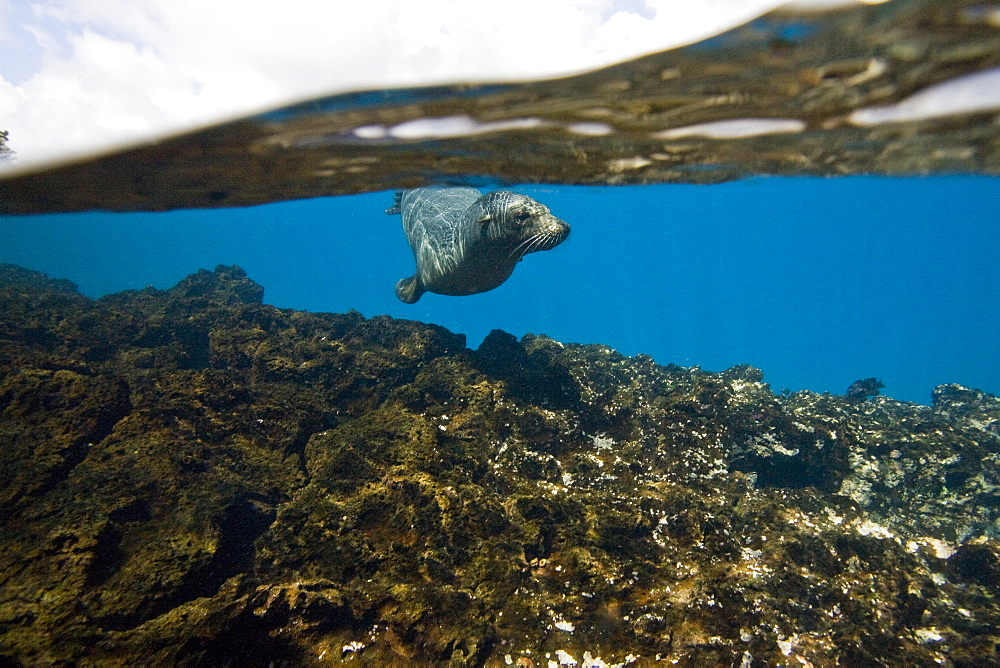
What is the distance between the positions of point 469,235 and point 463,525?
445 cm

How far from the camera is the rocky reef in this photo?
9.55 feet

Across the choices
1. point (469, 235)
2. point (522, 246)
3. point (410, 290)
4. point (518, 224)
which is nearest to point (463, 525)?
point (522, 246)

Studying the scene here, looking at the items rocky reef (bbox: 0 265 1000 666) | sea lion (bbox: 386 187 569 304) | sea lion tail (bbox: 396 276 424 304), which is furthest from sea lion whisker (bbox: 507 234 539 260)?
sea lion tail (bbox: 396 276 424 304)

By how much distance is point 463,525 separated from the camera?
370cm

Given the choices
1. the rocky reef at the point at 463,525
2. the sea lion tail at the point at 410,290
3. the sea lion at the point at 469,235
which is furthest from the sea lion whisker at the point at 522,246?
the sea lion tail at the point at 410,290

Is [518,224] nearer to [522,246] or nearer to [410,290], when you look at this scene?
[522,246]

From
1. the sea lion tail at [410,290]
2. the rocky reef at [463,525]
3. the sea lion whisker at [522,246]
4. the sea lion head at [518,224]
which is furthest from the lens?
the sea lion tail at [410,290]

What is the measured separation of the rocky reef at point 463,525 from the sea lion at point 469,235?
5.24ft

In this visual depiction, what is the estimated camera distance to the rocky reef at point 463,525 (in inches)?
115

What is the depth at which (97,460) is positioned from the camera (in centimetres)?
418

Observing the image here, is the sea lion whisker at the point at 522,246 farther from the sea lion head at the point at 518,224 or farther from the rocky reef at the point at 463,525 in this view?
the rocky reef at the point at 463,525

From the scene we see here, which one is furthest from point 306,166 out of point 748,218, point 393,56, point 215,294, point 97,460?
point 748,218

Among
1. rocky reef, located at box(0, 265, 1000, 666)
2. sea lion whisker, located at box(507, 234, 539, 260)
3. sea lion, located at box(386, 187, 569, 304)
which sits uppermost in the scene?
sea lion, located at box(386, 187, 569, 304)

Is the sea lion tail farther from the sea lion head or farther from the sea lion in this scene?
the sea lion head
